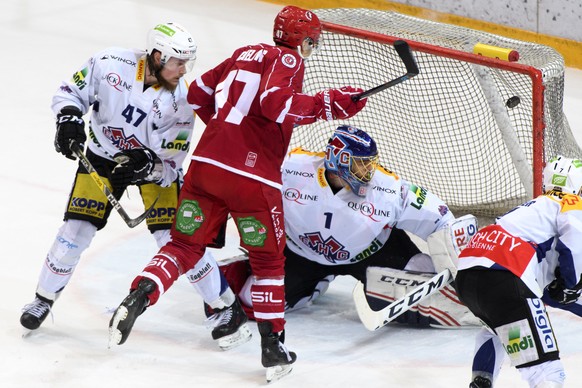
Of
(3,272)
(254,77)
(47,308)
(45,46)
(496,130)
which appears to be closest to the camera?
(254,77)

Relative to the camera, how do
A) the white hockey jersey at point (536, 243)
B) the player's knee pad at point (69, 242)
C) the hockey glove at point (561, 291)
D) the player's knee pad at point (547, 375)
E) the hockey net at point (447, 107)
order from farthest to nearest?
the hockey net at point (447, 107) < the player's knee pad at point (69, 242) < the hockey glove at point (561, 291) < the white hockey jersey at point (536, 243) < the player's knee pad at point (547, 375)

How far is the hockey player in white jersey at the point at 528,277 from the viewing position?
148 inches

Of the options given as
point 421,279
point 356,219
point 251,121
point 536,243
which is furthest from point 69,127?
point 536,243

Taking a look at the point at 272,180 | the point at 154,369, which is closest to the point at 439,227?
the point at 272,180

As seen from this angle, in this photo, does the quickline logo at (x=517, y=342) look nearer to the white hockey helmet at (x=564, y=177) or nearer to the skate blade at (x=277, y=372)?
the white hockey helmet at (x=564, y=177)

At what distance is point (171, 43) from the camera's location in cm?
440

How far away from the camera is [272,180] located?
13.9 ft

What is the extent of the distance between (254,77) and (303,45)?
0.20 m

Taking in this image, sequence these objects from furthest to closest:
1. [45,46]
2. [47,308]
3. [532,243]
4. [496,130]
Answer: [45,46] < [496,130] < [47,308] < [532,243]

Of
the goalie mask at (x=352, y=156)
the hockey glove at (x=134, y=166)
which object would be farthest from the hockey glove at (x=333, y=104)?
the hockey glove at (x=134, y=166)

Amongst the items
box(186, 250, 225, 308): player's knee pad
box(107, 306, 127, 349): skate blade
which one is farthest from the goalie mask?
box(107, 306, 127, 349): skate blade

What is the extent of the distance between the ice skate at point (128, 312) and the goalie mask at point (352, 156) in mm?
863

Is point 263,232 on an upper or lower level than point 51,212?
upper

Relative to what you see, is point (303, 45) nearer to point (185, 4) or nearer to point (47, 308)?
point (47, 308)
